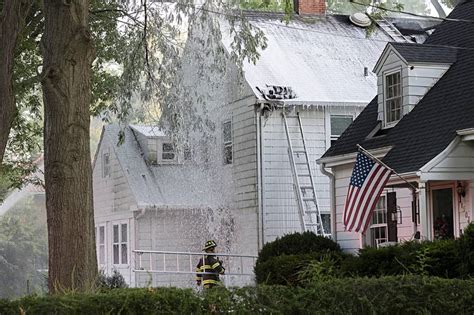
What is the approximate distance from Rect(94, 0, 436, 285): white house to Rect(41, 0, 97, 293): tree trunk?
15.4 metres

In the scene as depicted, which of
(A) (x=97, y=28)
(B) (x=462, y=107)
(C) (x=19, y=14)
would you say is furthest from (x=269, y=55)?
(C) (x=19, y=14)

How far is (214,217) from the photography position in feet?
109

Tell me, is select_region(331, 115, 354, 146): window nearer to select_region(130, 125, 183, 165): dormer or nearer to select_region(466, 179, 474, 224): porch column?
select_region(130, 125, 183, 165): dormer

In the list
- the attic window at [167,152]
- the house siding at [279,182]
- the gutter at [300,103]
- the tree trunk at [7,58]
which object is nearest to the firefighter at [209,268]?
the house siding at [279,182]

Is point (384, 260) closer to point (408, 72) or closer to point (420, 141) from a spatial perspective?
point (420, 141)

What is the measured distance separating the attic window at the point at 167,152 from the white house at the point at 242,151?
10cm

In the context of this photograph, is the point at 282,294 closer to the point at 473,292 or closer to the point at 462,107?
the point at 473,292

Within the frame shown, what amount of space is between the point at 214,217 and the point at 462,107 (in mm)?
11968

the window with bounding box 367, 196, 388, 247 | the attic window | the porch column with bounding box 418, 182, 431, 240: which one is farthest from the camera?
the attic window

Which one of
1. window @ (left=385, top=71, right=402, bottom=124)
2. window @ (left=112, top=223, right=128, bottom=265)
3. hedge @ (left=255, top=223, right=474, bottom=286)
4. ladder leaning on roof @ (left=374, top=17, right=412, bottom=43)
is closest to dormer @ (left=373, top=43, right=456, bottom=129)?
window @ (left=385, top=71, right=402, bottom=124)

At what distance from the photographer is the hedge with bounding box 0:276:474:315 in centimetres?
1038

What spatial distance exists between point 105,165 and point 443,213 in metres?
17.4

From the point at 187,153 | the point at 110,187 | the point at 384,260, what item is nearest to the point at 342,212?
the point at 384,260

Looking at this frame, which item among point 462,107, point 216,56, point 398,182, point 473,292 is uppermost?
point 216,56
